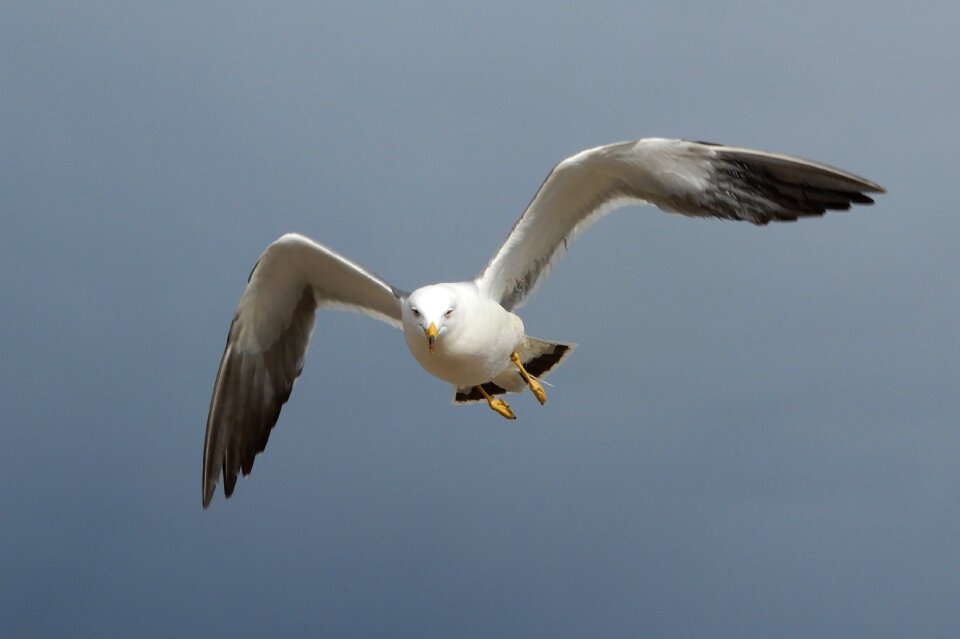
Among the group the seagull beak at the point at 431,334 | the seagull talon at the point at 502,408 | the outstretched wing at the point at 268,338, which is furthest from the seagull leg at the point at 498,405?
the seagull beak at the point at 431,334

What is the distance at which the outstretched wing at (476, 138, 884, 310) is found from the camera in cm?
1022

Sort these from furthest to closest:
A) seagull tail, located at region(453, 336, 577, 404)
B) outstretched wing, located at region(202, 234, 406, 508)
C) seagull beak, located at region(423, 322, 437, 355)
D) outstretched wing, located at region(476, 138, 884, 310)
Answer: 1. seagull tail, located at region(453, 336, 577, 404)
2. outstretched wing, located at region(202, 234, 406, 508)
3. outstretched wing, located at region(476, 138, 884, 310)
4. seagull beak, located at region(423, 322, 437, 355)

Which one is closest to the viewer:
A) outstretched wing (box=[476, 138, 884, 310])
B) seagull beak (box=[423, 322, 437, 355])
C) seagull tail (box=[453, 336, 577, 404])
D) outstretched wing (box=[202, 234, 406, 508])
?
seagull beak (box=[423, 322, 437, 355])

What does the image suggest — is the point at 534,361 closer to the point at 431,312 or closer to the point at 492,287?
the point at 492,287

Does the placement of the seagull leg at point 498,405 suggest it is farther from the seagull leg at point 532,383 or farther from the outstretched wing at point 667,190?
the outstretched wing at point 667,190

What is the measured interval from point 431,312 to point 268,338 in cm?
295

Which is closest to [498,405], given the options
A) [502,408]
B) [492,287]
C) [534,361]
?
[502,408]

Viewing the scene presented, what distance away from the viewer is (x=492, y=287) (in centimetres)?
1136

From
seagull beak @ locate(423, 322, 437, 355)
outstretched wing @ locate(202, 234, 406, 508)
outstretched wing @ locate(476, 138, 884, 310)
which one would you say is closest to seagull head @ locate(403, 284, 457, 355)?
seagull beak @ locate(423, 322, 437, 355)

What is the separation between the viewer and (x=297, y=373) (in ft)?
41.1

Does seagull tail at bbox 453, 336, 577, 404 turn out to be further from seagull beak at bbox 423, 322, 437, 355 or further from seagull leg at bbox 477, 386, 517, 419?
seagull beak at bbox 423, 322, 437, 355

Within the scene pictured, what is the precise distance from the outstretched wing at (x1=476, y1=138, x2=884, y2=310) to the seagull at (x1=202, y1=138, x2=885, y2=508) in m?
0.01

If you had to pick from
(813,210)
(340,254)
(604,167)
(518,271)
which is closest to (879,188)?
(813,210)

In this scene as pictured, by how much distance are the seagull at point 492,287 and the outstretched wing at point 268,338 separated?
0.04 feet
